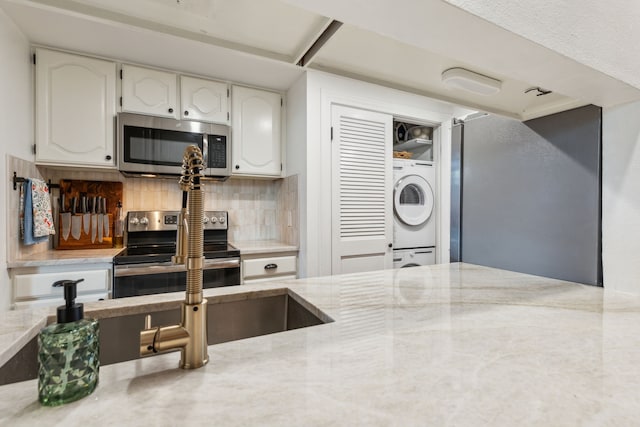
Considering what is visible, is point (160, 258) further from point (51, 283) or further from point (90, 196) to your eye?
point (90, 196)

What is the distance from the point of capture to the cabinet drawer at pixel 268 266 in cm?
215

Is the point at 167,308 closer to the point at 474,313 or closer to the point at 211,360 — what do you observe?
the point at 211,360

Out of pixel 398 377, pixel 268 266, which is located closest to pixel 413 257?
pixel 268 266

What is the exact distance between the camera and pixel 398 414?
41cm

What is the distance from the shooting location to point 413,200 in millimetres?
2770

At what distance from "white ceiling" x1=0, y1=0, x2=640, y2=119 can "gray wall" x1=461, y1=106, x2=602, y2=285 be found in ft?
0.35

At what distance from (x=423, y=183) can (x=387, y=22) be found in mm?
2290

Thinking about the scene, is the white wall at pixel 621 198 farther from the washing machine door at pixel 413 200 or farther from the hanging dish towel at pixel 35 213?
the hanging dish towel at pixel 35 213

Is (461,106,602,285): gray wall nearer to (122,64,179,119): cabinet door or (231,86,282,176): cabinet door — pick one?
(231,86,282,176): cabinet door

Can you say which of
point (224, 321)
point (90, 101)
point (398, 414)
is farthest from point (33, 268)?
point (398, 414)

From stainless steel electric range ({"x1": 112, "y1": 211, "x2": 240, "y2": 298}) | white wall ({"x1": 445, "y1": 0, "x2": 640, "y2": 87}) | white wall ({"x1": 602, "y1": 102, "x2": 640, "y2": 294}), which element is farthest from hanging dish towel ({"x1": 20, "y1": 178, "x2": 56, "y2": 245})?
white wall ({"x1": 602, "y1": 102, "x2": 640, "y2": 294})

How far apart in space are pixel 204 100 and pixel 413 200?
201cm

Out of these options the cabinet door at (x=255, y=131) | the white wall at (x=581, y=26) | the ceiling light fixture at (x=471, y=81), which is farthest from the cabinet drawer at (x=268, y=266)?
the white wall at (x=581, y=26)

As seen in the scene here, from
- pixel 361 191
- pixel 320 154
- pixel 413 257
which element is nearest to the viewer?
pixel 320 154
